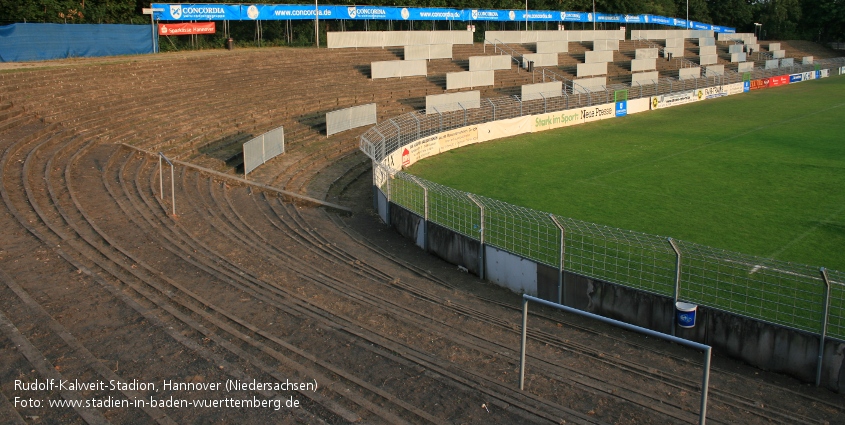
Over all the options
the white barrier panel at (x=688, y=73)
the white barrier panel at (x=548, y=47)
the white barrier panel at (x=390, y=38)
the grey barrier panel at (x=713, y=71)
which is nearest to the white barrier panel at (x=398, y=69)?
the white barrier panel at (x=390, y=38)

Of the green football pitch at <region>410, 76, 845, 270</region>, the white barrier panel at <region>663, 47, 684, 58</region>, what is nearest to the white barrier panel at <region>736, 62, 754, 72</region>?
the white barrier panel at <region>663, 47, 684, 58</region>

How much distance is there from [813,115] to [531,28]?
3426cm

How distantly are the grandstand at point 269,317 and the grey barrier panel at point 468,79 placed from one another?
67.1 feet

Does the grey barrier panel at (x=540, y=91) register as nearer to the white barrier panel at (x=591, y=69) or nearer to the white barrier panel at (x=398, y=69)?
the white barrier panel at (x=398, y=69)

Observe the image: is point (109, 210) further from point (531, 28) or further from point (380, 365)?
point (531, 28)

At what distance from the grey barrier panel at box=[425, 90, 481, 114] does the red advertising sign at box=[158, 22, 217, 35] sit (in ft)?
55.8

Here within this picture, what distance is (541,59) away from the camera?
170 feet

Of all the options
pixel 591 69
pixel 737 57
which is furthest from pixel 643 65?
pixel 737 57

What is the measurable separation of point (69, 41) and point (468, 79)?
2205cm

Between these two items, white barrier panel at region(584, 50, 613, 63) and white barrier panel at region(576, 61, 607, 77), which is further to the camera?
white barrier panel at region(584, 50, 613, 63)

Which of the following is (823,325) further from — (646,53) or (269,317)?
(646,53)

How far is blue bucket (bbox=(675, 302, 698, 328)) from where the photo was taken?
10875 millimetres

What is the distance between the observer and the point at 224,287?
39.2ft

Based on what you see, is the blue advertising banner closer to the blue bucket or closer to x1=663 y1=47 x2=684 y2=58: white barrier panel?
x1=663 y1=47 x2=684 y2=58: white barrier panel
